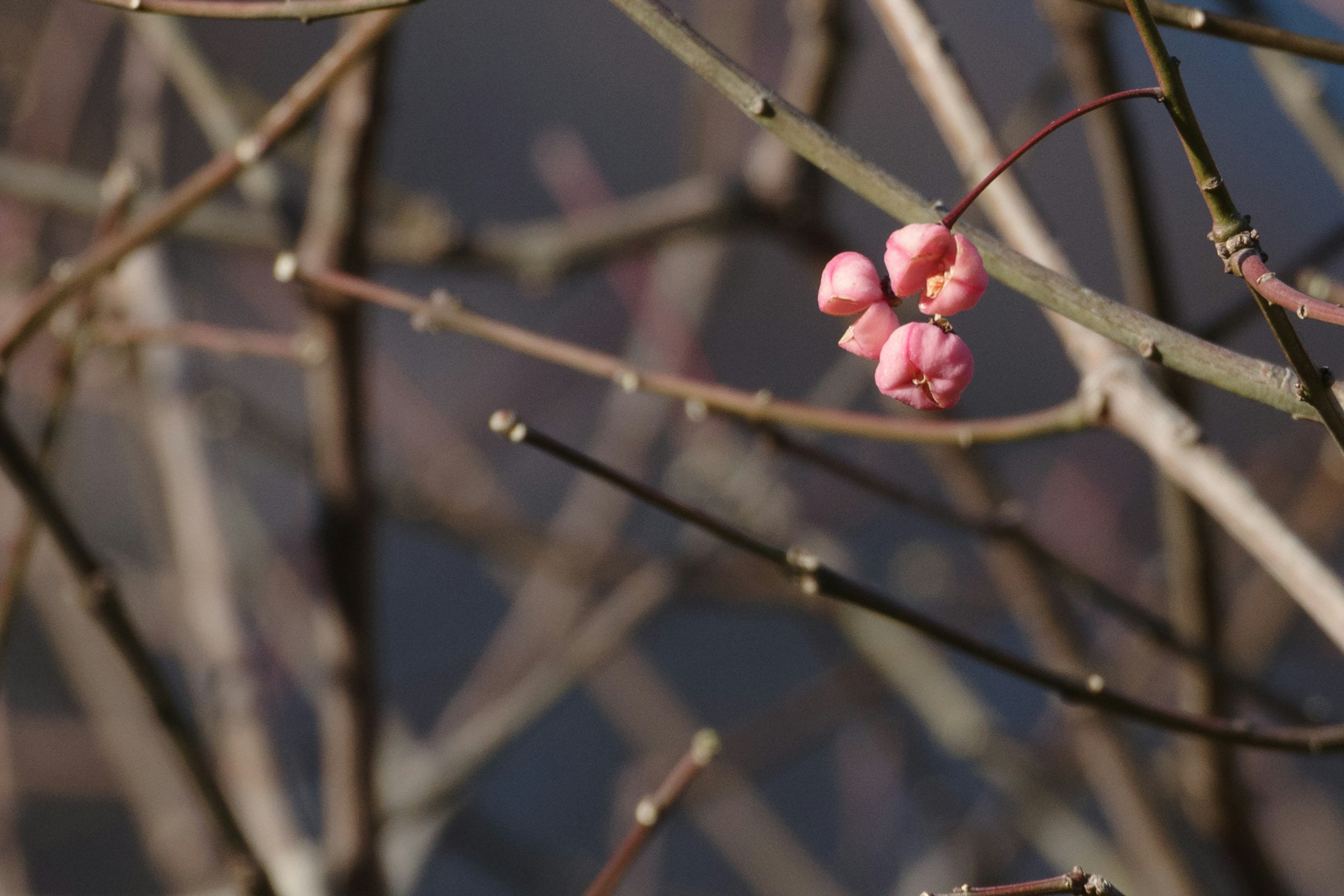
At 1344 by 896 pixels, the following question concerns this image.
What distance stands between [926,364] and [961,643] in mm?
188

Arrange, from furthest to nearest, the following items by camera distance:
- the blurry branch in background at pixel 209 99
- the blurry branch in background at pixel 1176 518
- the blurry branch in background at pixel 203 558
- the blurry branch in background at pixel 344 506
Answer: the blurry branch in background at pixel 203 558 < the blurry branch in background at pixel 209 99 < the blurry branch in background at pixel 344 506 < the blurry branch in background at pixel 1176 518

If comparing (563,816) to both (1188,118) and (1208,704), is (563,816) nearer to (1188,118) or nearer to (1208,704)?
(1208,704)

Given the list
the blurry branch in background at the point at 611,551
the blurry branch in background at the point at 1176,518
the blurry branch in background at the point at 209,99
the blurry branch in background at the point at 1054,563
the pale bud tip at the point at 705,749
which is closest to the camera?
the pale bud tip at the point at 705,749

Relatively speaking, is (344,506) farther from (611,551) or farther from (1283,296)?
(1283,296)

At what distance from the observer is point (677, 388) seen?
1.85ft

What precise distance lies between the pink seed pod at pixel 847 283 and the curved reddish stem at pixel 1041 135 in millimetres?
31

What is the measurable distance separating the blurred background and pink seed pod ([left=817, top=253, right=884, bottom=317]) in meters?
0.33

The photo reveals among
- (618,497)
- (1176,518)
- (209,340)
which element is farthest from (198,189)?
(618,497)

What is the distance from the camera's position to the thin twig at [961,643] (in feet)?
1.56

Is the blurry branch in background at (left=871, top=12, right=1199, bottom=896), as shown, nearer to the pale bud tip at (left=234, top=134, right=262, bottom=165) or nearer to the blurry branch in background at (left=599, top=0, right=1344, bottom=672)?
the blurry branch in background at (left=599, top=0, right=1344, bottom=672)

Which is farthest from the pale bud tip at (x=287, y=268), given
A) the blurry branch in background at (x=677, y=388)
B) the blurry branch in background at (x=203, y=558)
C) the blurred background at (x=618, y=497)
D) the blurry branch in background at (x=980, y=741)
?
the blurry branch in background at (x=980, y=741)

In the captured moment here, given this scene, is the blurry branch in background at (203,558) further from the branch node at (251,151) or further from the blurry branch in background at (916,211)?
the blurry branch in background at (916,211)

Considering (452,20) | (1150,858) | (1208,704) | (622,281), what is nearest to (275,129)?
(1208,704)

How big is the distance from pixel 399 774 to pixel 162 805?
11.3 inches
